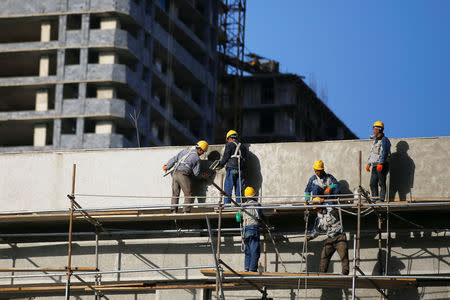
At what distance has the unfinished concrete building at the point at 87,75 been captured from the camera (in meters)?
59.2

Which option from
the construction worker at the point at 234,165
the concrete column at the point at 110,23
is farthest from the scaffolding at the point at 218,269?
the concrete column at the point at 110,23

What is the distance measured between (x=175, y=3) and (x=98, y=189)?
44.0 metres

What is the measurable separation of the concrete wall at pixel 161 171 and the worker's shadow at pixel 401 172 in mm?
24

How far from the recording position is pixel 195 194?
25.7m

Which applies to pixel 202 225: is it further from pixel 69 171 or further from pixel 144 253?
pixel 69 171

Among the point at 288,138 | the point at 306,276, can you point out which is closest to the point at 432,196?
the point at 306,276

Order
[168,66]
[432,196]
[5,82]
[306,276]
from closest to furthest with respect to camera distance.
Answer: [306,276]
[432,196]
[5,82]
[168,66]

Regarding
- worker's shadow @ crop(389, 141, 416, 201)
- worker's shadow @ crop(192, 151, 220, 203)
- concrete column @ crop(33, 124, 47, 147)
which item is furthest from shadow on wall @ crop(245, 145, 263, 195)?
concrete column @ crop(33, 124, 47, 147)

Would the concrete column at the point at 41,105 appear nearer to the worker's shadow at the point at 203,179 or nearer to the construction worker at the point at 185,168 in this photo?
the worker's shadow at the point at 203,179

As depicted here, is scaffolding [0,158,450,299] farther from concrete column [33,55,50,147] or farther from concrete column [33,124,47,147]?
concrete column [33,55,50,147]

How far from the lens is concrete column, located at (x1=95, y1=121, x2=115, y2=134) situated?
5894 cm

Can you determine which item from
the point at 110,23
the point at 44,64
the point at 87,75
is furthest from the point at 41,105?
the point at 110,23

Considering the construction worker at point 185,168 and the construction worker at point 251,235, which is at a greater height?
the construction worker at point 185,168

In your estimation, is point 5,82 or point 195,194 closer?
point 195,194
